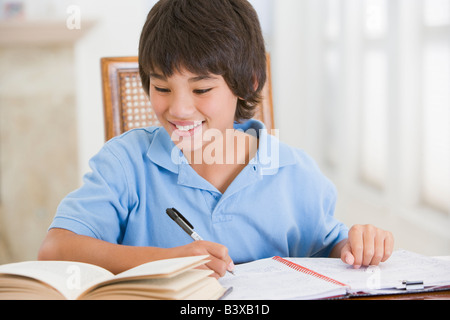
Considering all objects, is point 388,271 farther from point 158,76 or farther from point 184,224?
point 158,76

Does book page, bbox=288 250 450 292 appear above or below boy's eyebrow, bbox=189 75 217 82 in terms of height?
below

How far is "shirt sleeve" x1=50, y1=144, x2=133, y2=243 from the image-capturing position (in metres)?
0.91

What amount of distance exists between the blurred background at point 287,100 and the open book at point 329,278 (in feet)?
4.89

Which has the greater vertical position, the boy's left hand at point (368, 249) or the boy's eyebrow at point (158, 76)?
the boy's eyebrow at point (158, 76)

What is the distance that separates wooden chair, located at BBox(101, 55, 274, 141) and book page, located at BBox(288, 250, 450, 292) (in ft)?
1.84

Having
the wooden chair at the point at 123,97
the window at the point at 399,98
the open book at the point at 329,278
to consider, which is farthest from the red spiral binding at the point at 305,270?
the window at the point at 399,98

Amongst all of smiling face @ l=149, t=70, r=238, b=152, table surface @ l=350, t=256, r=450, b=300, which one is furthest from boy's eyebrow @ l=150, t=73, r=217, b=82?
table surface @ l=350, t=256, r=450, b=300

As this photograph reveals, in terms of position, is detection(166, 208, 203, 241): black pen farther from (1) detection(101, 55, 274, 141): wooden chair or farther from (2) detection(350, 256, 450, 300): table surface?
(1) detection(101, 55, 274, 141): wooden chair

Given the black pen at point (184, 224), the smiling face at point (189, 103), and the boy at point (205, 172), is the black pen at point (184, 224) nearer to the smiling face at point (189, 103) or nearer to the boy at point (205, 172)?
the boy at point (205, 172)

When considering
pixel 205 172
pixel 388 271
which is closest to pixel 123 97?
pixel 205 172

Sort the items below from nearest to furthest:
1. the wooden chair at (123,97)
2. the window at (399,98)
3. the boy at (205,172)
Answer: the boy at (205,172) < the wooden chair at (123,97) < the window at (399,98)

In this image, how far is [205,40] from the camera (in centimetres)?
97

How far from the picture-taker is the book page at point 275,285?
682mm

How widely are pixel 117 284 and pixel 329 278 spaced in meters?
0.29
